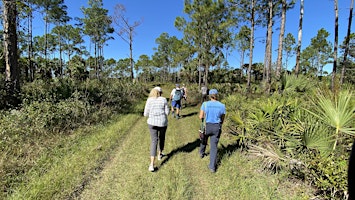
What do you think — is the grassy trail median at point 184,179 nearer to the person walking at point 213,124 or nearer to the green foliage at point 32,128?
the person walking at point 213,124

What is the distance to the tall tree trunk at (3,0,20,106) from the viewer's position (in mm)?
6750


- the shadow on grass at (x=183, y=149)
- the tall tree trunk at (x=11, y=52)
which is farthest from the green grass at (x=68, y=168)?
the tall tree trunk at (x=11, y=52)

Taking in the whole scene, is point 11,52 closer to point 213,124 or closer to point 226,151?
point 213,124

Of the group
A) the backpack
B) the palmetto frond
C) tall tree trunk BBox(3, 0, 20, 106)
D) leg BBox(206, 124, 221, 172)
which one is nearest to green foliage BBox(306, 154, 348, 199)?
the palmetto frond

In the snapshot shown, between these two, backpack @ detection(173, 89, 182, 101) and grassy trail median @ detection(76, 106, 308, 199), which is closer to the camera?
grassy trail median @ detection(76, 106, 308, 199)

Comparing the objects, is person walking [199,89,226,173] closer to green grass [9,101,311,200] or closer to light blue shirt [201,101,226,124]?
light blue shirt [201,101,226,124]

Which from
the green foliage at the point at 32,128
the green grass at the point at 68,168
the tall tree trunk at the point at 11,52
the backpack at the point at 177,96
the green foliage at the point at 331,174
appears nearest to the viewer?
the green foliage at the point at 331,174

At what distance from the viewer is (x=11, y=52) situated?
7004mm

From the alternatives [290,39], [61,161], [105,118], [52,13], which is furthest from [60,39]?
[290,39]

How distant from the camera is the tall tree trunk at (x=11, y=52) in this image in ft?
22.1

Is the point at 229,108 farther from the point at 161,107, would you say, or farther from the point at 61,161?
the point at 61,161

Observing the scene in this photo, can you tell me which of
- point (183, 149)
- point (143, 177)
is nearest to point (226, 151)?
point (183, 149)

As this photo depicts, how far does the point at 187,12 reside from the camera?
18.7 meters

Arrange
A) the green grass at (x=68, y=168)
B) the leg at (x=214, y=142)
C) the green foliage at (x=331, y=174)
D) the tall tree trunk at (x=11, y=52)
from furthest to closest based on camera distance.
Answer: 1. the tall tree trunk at (x=11, y=52)
2. the leg at (x=214, y=142)
3. the green grass at (x=68, y=168)
4. the green foliage at (x=331, y=174)
